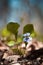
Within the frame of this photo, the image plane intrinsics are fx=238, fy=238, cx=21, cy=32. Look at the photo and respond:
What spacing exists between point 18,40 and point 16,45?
0.10 m

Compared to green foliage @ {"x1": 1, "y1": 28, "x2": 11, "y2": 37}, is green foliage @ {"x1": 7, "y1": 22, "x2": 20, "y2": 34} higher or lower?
green foliage @ {"x1": 7, "y1": 22, "x2": 20, "y2": 34}

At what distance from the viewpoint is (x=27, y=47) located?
1.33m

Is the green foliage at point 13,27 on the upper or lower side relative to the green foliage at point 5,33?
upper

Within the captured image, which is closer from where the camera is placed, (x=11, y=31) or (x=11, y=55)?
(x=11, y=55)

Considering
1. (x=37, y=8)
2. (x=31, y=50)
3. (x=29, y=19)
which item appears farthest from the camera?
(x=37, y=8)

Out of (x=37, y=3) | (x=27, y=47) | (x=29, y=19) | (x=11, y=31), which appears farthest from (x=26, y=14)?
(x=27, y=47)

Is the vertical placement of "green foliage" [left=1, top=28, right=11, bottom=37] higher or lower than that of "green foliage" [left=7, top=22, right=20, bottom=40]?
lower

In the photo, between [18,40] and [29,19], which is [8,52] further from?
[29,19]

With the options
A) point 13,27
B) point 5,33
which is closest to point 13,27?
point 13,27

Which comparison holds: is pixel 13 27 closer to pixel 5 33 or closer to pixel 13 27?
pixel 13 27

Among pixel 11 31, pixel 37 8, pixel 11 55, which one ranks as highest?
pixel 37 8

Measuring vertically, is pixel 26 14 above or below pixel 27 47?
above

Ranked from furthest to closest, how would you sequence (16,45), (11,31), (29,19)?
(29,19)
(11,31)
(16,45)

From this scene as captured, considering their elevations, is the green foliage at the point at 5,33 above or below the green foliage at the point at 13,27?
below
